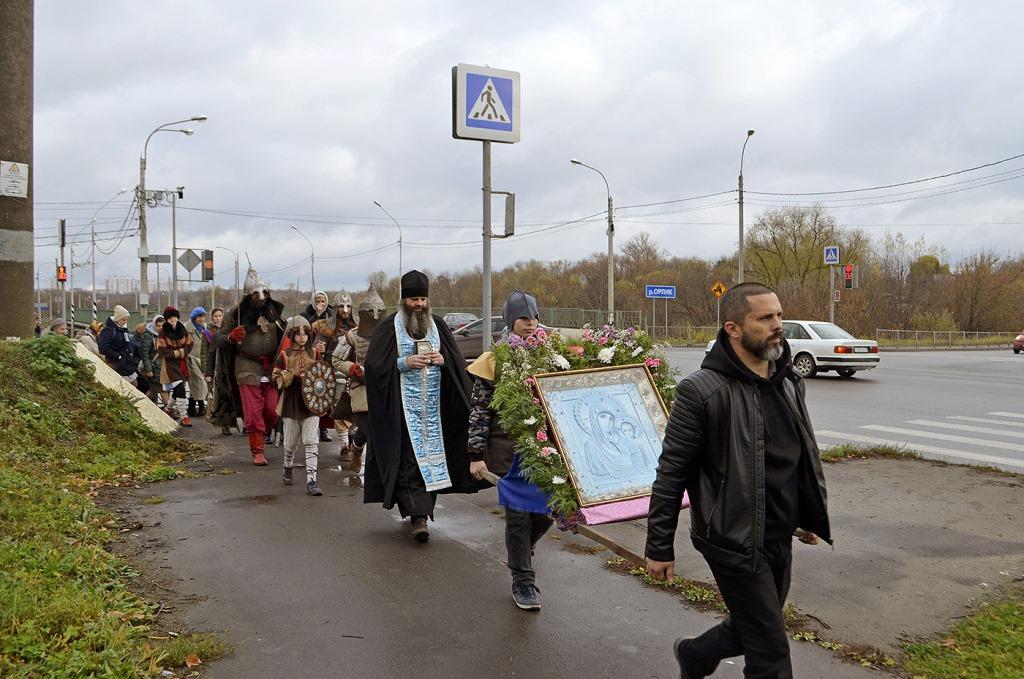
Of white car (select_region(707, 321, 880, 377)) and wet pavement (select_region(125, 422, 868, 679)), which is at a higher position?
white car (select_region(707, 321, 880, 377))

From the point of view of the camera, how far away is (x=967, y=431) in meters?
12.8

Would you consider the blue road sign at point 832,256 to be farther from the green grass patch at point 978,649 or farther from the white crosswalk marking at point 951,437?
the green grass patch at point 978,649

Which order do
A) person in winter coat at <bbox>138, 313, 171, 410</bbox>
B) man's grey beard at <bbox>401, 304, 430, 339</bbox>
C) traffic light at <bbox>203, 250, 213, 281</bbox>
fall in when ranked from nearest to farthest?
man's grey beard at <bbox>401, 304, 430, 339</bbox> < person in winter coat at <bbox>138, 313, 171, 410</bbox> < traffic light at <bbox>203, 250, 213, 281</bbox>

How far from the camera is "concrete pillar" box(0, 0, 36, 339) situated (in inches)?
430

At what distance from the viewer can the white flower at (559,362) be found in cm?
482

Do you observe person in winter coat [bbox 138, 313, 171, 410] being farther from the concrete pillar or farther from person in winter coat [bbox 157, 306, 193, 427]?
the concrete pillar

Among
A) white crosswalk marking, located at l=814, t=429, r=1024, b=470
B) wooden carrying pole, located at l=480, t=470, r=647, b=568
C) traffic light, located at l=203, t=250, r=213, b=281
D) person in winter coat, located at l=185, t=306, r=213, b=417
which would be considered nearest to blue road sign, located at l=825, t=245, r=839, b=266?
white crosswalk marking, located at l=814, t=429, r=1024, b=470

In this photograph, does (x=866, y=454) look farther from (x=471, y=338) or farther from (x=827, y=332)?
(x=471, y=338)

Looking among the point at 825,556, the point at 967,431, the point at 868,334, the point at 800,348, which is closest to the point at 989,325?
the point at 868,334

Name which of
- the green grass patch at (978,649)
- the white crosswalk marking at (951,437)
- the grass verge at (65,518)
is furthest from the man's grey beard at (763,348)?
the white crosswalk marking at (951,437)

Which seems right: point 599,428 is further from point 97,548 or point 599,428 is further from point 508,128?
point 508,128

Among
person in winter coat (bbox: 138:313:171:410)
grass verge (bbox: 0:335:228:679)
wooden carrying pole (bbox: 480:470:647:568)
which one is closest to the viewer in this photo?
grass verge (bbox: 0:335:228:679)

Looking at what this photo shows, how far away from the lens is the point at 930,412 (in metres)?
15.2

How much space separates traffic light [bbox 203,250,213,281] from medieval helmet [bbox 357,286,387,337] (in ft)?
74.2
